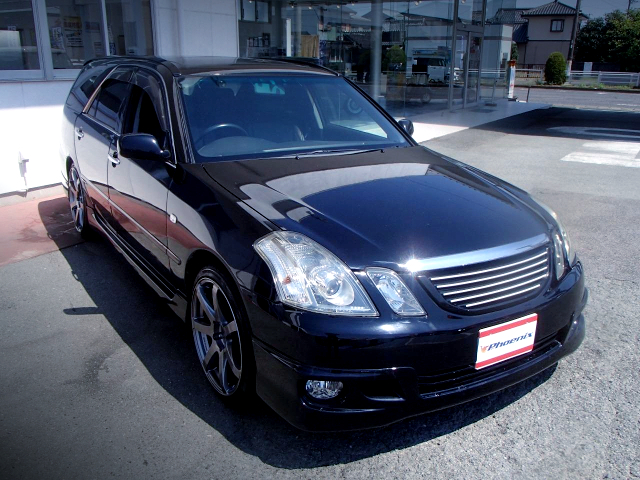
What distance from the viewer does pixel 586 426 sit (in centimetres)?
279

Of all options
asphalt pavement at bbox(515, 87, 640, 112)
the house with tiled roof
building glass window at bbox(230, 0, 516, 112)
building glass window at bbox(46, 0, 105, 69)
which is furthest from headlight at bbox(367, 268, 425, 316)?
the house with tiled roof

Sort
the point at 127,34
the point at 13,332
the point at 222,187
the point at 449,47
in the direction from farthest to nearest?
the point at 449,47, the point at 127,34, the point at 13,332, the point at 222,187

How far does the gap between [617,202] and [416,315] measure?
225 inches

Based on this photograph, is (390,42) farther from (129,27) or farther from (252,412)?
(252,412)

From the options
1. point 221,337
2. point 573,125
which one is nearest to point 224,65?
point 221,337

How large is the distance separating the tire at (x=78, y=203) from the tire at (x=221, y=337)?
2.54 m

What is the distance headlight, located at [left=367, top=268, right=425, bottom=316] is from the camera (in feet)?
7.81

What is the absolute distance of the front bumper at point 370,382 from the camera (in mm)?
2314

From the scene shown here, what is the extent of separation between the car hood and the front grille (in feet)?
0.29

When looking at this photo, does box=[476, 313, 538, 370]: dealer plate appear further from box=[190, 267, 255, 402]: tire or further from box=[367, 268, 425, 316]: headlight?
box=[190, 267, 255, 402]: tire

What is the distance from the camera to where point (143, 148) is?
3.29 m

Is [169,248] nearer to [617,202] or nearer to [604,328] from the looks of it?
[604,328]

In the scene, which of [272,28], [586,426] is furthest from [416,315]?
[272,28]

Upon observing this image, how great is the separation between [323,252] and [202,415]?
1081 mm
